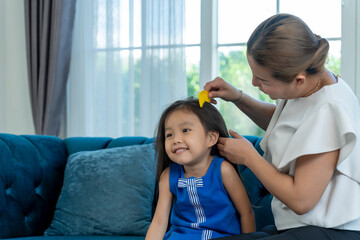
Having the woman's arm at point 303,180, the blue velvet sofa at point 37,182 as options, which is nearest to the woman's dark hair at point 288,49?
the woman's arm at point 303,180

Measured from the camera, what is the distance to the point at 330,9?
117 inches

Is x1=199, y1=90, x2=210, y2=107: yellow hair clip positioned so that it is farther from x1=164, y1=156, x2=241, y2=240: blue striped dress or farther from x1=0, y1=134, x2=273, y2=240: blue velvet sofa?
x1=0, y1=134, x2=273, y2=240: blue velvet sofa

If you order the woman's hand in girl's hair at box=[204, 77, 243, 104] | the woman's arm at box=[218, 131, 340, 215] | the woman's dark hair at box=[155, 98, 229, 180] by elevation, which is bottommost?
the woman's arm at box=[218, 131, 340, 215]

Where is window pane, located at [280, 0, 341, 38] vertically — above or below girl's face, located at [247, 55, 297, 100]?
above

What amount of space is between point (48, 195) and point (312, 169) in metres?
1.59

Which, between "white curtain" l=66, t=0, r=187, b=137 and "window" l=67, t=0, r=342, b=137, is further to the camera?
"white curtain" l=66, t=0, r=187, b=137

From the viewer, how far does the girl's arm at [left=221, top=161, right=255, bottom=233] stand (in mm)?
1720

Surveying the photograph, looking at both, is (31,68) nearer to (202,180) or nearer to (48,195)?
(48,195)

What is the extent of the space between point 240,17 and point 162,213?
1.89 meters

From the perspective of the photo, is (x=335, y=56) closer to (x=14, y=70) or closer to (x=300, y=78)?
(x=300, y=78)

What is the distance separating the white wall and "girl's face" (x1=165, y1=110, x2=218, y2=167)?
2.64 metres

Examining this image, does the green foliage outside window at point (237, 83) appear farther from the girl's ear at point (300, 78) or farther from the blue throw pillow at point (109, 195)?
the girl's ear at point (300, 78)

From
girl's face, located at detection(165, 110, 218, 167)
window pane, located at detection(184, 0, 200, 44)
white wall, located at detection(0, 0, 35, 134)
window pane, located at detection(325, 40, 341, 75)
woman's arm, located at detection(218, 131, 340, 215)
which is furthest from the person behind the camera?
white wall, located at detection(0, 0, 35, 134)

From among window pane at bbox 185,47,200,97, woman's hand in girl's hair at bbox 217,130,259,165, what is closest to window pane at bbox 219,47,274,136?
window pane at bbox 185,47,200,97
